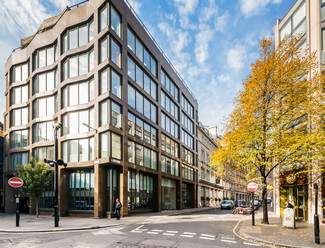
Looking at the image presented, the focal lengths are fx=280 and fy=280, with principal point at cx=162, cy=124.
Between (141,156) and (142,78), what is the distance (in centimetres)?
911

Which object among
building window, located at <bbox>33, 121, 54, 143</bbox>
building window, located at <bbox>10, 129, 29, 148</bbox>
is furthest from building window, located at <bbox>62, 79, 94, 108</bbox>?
building window, located at <bbox>10, 129, 29, 148</bbox>

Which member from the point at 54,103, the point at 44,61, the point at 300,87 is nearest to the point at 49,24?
the point at 44,61

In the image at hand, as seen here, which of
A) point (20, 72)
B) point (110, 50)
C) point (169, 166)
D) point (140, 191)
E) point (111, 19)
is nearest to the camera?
point (110, 50)

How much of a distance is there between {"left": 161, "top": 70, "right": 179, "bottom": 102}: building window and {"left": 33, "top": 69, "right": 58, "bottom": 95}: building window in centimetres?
1452

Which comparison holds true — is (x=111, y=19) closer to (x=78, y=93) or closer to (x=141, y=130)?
(x=78, y=93)

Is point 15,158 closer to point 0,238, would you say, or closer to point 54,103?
point 54,103

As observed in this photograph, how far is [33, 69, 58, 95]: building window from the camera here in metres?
31.7

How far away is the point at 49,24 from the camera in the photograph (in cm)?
3403

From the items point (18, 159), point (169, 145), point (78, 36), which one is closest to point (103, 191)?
point (18, 159)

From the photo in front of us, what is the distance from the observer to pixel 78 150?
90.5ft

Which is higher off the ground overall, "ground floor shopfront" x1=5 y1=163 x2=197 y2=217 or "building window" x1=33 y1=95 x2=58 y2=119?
"building window" x1=33 y1=95 x2=58 y2=119

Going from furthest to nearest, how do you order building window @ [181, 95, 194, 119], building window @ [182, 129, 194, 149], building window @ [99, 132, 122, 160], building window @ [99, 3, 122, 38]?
building window @ [181, 95, 194, 119] < building window @ [182, 129, 194, 149] < building window @ [99, 3, 122, 38] < building window @ [99, 132, 122, 160]

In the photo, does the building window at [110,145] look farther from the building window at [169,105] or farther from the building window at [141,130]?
the building window at [169,105]

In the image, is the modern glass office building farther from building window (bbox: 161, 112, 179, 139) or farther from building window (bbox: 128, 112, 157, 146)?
building window (bbox: 161, 112, 179, 139)
